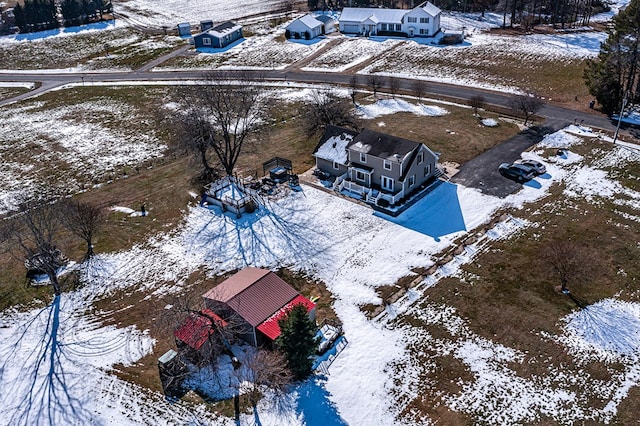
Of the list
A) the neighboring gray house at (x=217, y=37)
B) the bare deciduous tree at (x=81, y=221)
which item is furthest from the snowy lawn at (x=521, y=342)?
the neighboring gray house at (x=217, y=37)

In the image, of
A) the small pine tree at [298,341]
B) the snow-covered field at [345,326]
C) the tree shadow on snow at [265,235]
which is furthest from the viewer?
the tree shadow on snow at [265,235]

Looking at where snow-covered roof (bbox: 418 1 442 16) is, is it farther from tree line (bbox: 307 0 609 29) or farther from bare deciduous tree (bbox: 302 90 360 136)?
bare deciduous tree (bbox: 302 90 360 136)

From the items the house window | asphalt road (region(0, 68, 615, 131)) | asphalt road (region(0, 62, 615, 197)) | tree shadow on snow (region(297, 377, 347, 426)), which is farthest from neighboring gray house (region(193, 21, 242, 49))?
tree shadow on snow (region(297, 377, 347, 426))

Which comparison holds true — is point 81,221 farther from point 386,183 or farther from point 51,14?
point 51,14

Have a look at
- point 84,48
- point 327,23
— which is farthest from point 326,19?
point 84,48

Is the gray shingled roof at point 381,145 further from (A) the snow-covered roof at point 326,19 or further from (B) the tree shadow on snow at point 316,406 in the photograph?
(A) the snow-covered roof at point 326,19

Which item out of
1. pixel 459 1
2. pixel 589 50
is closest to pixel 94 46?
pixel 459 1

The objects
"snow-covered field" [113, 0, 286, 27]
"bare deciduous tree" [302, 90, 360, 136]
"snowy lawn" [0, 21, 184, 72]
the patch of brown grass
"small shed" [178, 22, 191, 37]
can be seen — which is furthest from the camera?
"snow-covered field" [113, 0, 286, 27]
